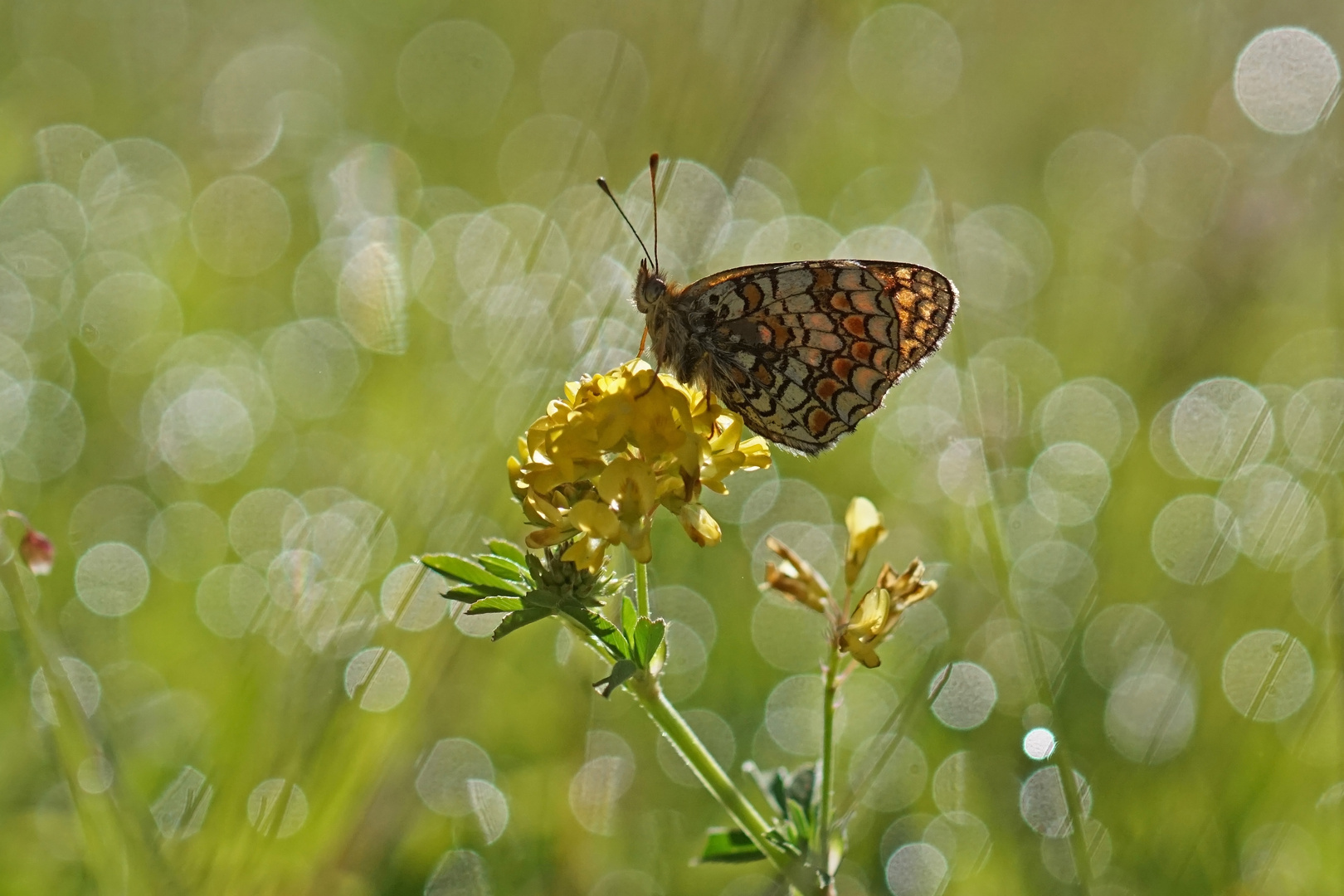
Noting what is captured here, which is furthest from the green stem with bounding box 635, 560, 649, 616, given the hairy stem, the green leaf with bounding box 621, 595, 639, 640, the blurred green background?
the hairy stem

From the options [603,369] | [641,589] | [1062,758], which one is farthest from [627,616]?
[603,369]

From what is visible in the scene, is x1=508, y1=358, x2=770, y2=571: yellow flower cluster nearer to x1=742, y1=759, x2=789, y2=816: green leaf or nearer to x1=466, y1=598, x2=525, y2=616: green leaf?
x1=466, y1=598, x2=525, y2=616: green leaf

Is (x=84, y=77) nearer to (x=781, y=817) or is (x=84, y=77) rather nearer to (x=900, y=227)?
(x=900, y=227)

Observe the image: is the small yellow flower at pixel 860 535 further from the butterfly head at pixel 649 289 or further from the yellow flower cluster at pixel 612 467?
the butterfly head at pixel 649 289

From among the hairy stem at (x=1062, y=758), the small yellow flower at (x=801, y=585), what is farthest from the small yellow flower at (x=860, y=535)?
the hairy stem at (x=1062, y=758)

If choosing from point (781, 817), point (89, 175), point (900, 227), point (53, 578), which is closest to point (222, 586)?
point (53, 578)

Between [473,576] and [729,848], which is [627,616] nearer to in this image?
[473,576]
